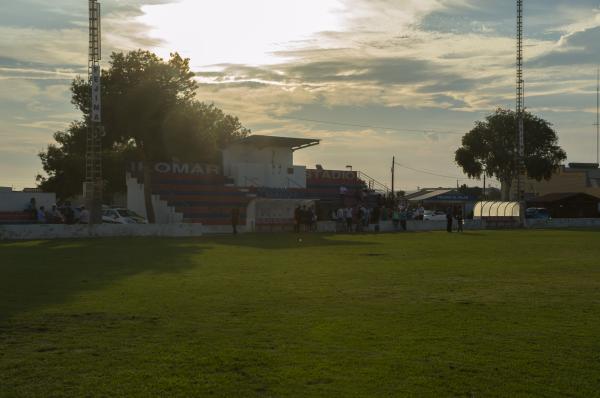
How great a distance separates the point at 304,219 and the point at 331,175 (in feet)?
54.1

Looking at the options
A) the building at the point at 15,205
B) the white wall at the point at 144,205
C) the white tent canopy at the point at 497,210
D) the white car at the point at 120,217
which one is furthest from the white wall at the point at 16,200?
the white tent canopy at the point at 497,210

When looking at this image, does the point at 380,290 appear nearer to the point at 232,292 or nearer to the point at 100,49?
the point at 232,292

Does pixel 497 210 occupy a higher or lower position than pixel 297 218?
higher

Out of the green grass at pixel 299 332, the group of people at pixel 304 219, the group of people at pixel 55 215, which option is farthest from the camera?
the group of people at pixel 304 219

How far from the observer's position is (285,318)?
1030cm

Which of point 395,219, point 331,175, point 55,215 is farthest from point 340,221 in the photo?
point 55,215

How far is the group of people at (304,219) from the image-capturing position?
45275mm

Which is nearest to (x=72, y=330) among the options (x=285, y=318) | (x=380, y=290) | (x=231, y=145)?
(x=285, y=318)

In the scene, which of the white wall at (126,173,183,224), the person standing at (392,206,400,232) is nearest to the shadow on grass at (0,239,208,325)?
the white wall at (126,173,183,224)

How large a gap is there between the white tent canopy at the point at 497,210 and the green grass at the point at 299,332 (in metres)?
43.6

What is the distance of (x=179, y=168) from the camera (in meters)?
52.7

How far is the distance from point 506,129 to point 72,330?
263ft

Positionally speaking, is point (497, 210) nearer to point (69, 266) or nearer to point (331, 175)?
point (331, 175)

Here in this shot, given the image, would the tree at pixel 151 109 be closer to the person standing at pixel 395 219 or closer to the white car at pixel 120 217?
the white car at pixel 120 217
